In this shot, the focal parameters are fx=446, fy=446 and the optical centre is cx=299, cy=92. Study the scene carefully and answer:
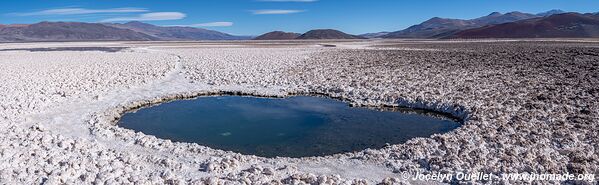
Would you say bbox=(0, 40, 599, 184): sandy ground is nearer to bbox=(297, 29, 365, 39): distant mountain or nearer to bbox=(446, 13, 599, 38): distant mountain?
bbox=(446, 13, 599, 38): distant mountain

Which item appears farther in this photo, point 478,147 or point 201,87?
point 201,87

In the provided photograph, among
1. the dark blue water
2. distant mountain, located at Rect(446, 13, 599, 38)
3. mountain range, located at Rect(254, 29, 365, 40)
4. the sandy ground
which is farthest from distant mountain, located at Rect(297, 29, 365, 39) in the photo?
the dark blue water

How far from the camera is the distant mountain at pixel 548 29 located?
103 meters

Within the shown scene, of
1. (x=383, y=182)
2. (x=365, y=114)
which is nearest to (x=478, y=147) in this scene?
(x=383, y=182)

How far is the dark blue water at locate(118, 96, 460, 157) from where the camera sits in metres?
9.15

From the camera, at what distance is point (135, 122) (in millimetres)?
11094

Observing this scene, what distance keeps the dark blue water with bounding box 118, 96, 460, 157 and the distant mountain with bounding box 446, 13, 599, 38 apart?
103019 mm

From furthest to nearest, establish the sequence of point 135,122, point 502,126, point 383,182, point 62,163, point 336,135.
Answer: point 135,122
point 336,135
point 502,126
point 62,163
point 383,182

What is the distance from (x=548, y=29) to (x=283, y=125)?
11749 cm

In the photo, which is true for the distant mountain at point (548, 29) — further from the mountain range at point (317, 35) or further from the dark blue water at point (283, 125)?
the dark blue water at point (283, 125)

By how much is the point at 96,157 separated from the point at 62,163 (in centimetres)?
53

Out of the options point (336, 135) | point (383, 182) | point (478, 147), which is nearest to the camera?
point (383, 182)

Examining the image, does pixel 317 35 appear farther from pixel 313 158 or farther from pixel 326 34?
pixel 313 158

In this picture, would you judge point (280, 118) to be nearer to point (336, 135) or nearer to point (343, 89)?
point (336, 135)
